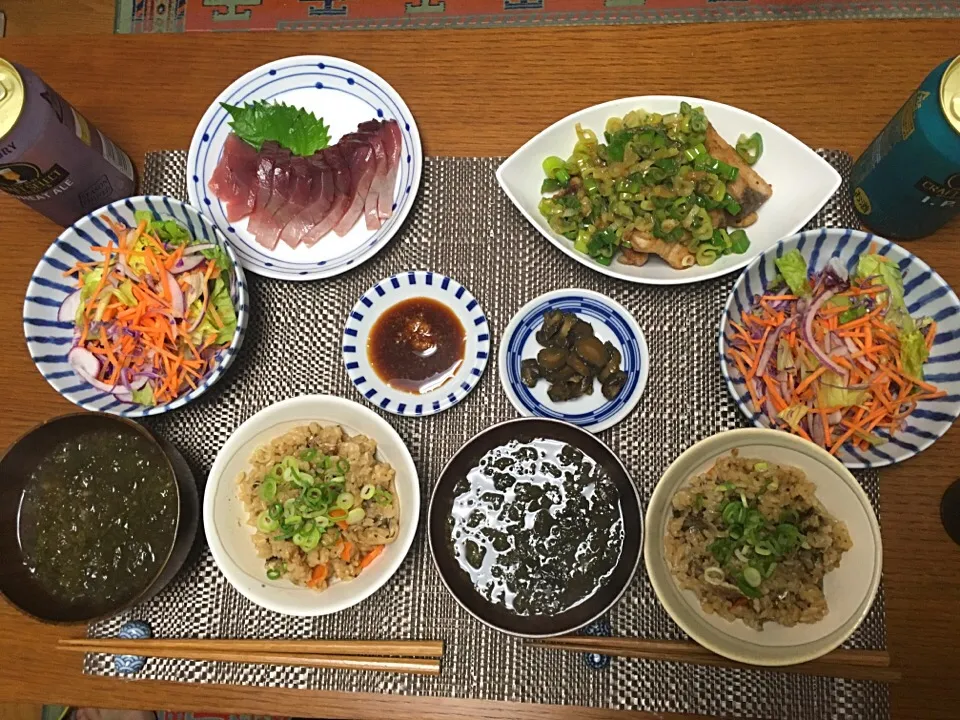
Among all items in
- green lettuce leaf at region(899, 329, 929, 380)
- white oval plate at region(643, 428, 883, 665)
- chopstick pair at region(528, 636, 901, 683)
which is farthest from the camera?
green lettuce leaf at region(899, 329, 929, 380)

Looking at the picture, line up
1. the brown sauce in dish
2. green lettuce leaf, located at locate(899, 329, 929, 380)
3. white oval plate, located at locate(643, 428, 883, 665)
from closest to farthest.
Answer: white oval plate, located at locate(643, 428, 883, 665) → green lettuce leaf, located at locate(899, 329, 929, 380) → the brown sauce in dish

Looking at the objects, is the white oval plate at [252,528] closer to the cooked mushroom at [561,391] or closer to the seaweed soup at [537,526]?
the seaweed soup at [537,526]

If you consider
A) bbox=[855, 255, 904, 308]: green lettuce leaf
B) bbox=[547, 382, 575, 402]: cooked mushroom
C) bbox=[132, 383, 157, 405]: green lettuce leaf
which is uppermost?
bbox=[855, 255, 904, 308]: green lettuce leaf

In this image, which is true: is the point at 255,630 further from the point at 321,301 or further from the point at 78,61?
the point at 78,61

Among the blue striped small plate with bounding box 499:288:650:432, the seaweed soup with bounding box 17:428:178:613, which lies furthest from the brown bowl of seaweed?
the blue striped small plate with bounding box 499:288:650:432

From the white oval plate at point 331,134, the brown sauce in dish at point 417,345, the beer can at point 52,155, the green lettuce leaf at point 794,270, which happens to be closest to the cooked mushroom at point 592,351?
the brown sauce in dish at point 417,345

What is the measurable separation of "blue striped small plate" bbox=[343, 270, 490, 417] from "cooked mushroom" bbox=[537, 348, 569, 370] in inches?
6.8

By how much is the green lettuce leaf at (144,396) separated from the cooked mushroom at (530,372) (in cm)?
106

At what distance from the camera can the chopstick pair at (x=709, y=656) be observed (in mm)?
1593

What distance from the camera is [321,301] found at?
1.99 metres

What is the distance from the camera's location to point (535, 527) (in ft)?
5.64

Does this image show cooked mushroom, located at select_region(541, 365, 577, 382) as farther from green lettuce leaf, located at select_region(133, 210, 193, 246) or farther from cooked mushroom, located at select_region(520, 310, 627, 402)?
green lettuce leaf, located at select_region(133, 210, 193, 246)

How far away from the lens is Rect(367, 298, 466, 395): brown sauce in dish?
1921 millimetres

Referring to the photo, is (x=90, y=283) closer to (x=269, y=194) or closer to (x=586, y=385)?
(x=269, y=194)
